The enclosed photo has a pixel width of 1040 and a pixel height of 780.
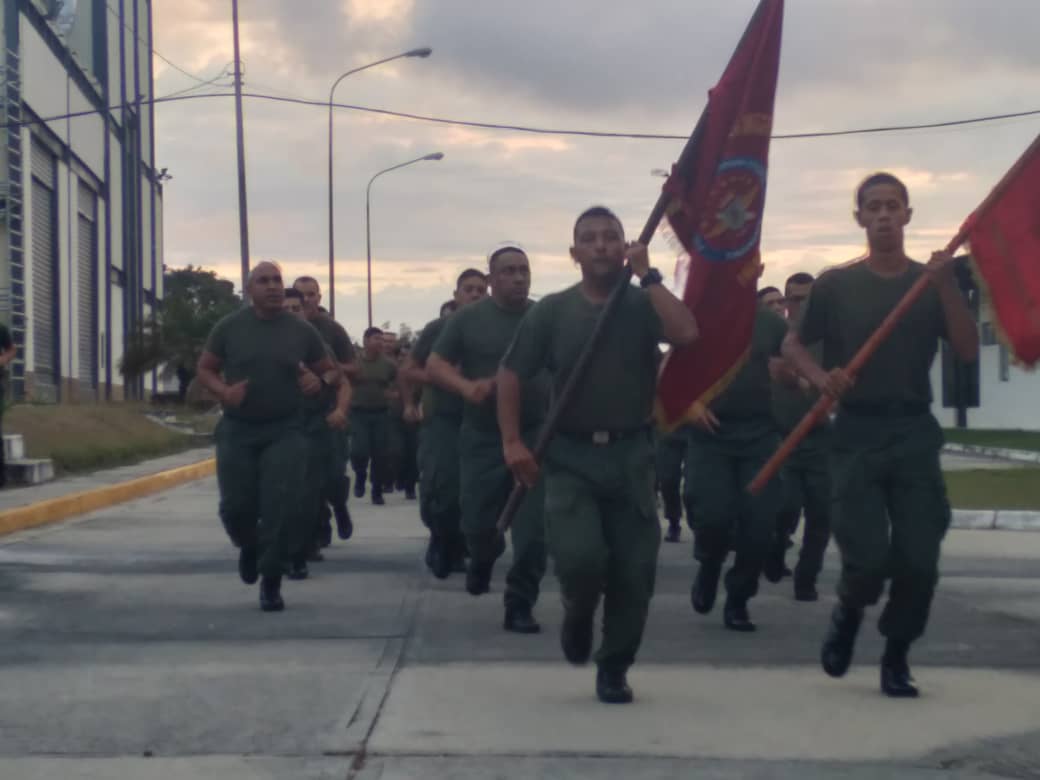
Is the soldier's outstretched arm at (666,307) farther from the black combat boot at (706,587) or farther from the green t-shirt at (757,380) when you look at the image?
the black combat boot at (706,587)

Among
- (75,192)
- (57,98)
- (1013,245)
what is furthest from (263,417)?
(75,192)

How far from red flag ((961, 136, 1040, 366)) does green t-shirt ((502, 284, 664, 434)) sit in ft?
4.68

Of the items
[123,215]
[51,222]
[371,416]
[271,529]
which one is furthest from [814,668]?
[123,215]

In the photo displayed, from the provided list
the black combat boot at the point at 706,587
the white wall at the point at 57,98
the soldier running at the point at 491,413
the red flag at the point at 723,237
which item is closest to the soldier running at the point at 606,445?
the red flag at the point at 723,237

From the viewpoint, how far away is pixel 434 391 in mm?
10867

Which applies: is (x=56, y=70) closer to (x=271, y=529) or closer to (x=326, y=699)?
(x=271, y=529)

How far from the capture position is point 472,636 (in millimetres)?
8430

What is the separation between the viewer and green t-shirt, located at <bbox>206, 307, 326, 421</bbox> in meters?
9.28

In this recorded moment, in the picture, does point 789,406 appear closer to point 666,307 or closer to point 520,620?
point 520,620

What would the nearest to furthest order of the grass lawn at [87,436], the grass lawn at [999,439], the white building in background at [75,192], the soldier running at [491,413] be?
1. the soldier running at [491,413]
2. the grass lawn at [87,436]
3. the grass lawn at [999,439]
4. the white building in background at [75,192]

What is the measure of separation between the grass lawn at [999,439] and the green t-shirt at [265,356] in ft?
77.1

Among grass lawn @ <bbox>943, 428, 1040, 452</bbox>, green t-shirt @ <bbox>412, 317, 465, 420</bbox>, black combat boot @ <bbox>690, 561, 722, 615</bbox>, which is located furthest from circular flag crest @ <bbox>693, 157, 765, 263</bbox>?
grass lawn @ <bbox>943, 428, 1040, 452</bbox>

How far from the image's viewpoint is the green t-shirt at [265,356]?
928 centimetres

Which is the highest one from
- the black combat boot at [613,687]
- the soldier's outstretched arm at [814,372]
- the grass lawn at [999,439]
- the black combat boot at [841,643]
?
the soldier's outstretched arm at [814,372]
